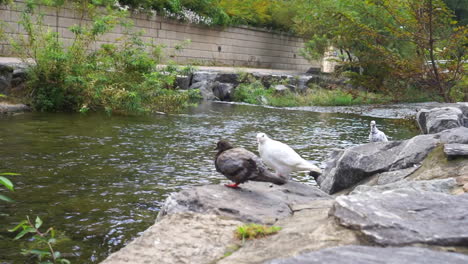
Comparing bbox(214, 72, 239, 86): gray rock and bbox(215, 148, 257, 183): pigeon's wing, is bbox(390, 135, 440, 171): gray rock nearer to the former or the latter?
bbox(215, 148, 257, 183): pigeon's wing

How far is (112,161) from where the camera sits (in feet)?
28.8

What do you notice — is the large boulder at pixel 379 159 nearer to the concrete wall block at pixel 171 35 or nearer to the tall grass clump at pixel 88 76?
the tall grass clump at pixel 88 76

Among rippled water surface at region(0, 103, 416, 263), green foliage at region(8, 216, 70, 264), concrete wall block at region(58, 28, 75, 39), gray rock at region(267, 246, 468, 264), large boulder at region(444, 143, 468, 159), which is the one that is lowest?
rippled water surface at region(0, 103, 416, 263)

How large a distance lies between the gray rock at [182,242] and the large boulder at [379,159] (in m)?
3.07

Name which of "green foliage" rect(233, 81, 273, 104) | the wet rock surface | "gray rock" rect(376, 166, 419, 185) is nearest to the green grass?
"green foliage" rect(233, 81, 273, 104)

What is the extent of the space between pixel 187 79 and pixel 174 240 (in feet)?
62.8

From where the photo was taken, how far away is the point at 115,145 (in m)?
10.2

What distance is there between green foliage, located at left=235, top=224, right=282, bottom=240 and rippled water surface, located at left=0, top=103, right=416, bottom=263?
5.35 ft

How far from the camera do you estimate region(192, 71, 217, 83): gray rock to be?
920 inches

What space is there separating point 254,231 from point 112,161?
5538 mm

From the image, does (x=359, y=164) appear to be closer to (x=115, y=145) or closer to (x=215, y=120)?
(x=115, y=145)

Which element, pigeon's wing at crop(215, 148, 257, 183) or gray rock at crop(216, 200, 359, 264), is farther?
pigeon's wing at crop(215, 148, 257, 183)

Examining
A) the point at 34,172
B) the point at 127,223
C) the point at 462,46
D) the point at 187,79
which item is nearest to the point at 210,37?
the point at 187,79

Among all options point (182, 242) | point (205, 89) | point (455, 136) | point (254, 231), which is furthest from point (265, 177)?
point (205, 89)
